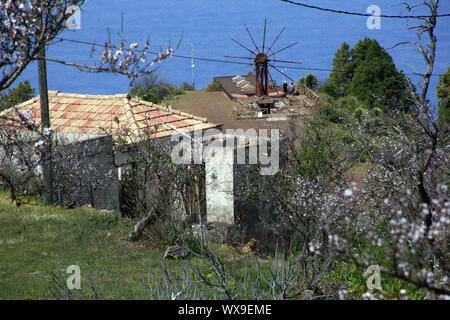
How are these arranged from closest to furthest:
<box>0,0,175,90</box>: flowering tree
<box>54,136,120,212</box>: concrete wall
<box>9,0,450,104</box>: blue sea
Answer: <box>0,0,175,90</box>: flowering tree, <box>54,136,120,212</box>: concrete wall, <box>9,0,450,104</box>: blue sea

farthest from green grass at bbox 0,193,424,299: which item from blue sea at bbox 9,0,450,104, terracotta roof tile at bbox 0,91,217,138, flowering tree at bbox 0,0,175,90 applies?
blue sea at bbox 9,0,450,104

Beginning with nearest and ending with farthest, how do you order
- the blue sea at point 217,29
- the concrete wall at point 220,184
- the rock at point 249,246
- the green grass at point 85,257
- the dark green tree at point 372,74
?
the green grass at point 85,257, the rock at point 249,246, the concrete wall at point 220,184, the dark green tree at point 372,74, the blue sea at point 217,29

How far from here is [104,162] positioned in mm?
A: 15344

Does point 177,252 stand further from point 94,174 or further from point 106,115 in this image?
point 106,115

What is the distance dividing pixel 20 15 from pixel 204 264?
6.19 m

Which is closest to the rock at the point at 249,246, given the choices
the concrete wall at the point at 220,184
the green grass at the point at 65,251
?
the concrete wall at the point at 220,184

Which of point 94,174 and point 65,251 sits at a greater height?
point 94,174

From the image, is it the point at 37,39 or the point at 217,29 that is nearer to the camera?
the point at 37,39

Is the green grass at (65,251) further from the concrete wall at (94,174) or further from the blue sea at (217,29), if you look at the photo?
the blue sea at (217,29)

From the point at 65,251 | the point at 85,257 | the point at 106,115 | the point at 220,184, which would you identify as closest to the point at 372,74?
the point at 106,115

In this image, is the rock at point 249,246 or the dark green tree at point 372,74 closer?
the rock at point 249,246

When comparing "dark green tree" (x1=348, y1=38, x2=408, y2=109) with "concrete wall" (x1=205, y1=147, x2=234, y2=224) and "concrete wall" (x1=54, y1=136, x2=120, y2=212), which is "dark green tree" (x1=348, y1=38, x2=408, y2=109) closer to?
"concrete wall" (x1=205, y1=147, x2=234, y2=224)

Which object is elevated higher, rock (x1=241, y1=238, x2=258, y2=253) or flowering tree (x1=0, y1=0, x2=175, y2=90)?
flowering tree (x1=0, y1=0, x2=175, y2=90)

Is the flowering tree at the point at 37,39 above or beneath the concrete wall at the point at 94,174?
above
